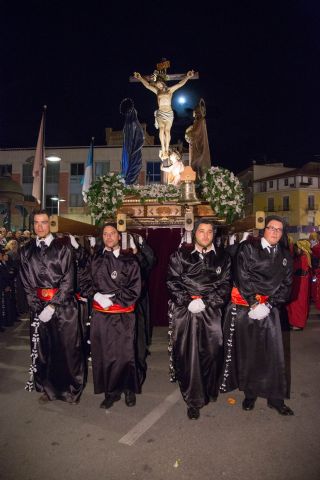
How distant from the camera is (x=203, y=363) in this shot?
4.20 metres

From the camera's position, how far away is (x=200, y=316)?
4203 mm

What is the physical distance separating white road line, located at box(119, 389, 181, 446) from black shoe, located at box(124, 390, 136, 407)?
280mm

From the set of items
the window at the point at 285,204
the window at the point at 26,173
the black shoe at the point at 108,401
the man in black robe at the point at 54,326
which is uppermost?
the window at the point at 26,173

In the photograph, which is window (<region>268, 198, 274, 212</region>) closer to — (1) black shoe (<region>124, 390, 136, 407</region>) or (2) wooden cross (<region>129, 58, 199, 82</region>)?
(2) wooden cross (<region>129, 58, 199, 82</region>)

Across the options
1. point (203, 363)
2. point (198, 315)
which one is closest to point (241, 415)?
point (203, 363)

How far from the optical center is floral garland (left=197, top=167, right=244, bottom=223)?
6715 millimetres

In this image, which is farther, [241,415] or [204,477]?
[241,415]

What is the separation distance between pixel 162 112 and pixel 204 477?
7.69 metres

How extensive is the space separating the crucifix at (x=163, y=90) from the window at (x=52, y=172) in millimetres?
25972

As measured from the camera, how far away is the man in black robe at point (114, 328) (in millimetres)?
4355

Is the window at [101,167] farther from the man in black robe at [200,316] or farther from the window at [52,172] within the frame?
the man in black robe at [200,316]

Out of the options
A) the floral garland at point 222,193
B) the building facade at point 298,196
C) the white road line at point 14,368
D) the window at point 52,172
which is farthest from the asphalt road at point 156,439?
the building facade at point 298,196

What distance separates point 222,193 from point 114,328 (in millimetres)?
3419

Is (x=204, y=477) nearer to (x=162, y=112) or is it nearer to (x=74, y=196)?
(x=162, y=112)
